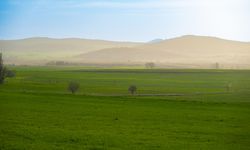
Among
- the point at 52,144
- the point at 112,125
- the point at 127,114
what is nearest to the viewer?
the point at 52,144

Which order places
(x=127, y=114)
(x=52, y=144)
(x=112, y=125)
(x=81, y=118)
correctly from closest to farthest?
(x=52, y=144) < (x=112, y=125) < (x=81, y=118) < (x=127, y=114)

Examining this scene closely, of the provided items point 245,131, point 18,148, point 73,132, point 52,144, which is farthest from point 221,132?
point 18,148

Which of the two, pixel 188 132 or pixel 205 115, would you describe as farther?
pixel 205 115

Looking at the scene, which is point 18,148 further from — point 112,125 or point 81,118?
point 81,118

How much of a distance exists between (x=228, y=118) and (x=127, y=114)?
7.68 meters

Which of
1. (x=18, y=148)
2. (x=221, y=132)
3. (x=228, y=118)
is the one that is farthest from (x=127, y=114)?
(x=18, y=148)

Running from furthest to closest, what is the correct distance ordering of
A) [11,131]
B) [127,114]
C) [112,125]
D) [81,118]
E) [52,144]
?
[127,114], [81,118], [112,125], [11,131], [52,144]

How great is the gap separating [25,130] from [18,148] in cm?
449

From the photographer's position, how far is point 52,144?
19562 mm

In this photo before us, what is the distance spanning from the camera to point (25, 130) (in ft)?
74.7

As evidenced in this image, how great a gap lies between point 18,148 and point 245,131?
1327 cm

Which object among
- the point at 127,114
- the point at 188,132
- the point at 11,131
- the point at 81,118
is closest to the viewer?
the point at 11,131

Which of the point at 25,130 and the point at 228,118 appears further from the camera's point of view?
the point at 228,118

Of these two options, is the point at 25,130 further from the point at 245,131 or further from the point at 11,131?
the point at 245,131
